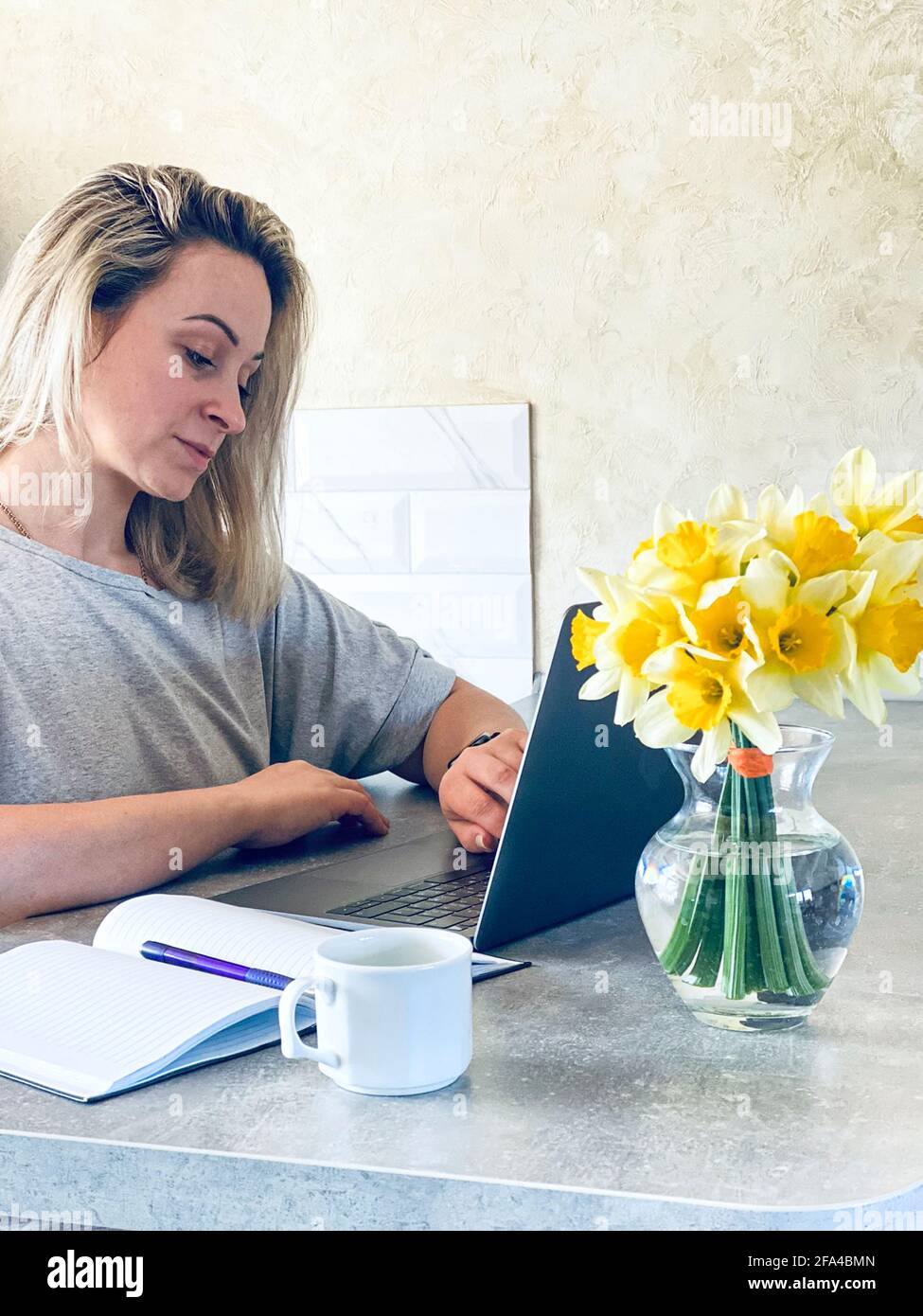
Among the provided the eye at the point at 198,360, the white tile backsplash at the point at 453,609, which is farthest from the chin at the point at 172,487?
the white tile backsplash at the point at 453,609

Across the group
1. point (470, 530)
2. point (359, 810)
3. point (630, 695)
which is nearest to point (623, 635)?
point (630, 695)

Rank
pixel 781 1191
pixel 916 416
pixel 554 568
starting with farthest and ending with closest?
pixel 554 568, pixel 916 416, pixel 781 1191

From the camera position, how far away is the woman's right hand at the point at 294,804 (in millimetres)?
1182

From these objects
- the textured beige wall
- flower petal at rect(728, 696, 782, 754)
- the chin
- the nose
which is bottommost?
flower petal at rect(728, 696, 782, 754)

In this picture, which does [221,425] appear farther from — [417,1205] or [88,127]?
[88,127]

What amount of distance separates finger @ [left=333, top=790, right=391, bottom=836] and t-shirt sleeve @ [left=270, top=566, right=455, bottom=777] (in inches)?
11.1

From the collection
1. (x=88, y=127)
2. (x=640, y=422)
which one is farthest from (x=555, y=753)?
(x=88, y=127)

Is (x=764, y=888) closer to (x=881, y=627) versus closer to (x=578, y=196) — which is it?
(x=881, y=627)

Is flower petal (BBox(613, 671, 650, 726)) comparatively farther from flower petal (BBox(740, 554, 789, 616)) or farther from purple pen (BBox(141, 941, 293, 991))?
purple pen (BBox(141, 941, 293, 991))

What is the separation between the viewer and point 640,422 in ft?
7.96

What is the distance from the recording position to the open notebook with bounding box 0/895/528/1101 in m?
0.70

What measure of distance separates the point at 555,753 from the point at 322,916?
0.73 feet

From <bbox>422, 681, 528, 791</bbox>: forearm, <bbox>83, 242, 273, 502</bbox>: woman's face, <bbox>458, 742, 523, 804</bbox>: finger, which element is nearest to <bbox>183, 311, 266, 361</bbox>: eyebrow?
<bbox>83, 242, 273, 502</bbox>: woman's face

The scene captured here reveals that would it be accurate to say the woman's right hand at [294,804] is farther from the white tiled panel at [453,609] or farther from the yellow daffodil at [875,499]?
the white tiled panel at [453,609]
